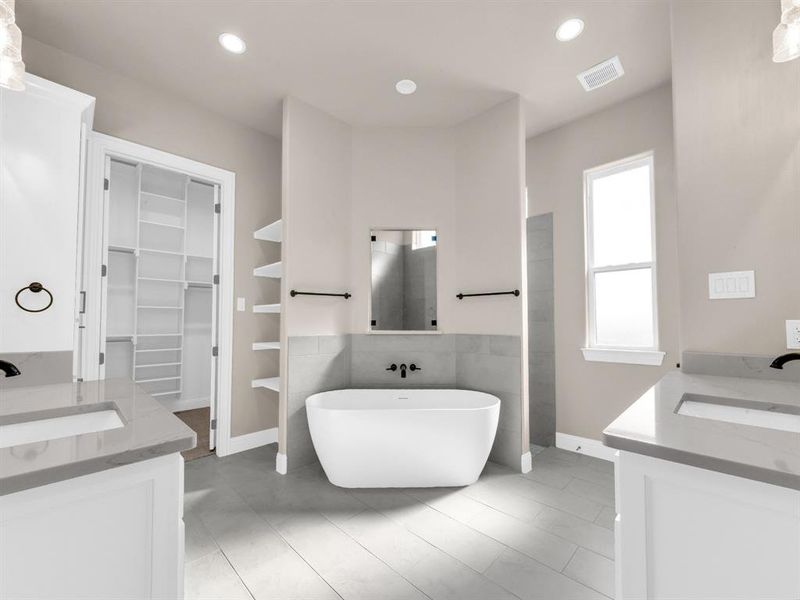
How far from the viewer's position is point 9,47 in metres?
1.09

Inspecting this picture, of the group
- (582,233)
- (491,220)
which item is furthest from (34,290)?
(582,233)

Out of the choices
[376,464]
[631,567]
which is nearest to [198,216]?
[376,464]

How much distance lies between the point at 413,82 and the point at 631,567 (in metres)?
2.87

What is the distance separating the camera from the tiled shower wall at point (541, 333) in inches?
125

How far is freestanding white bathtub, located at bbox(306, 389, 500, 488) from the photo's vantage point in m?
2.33

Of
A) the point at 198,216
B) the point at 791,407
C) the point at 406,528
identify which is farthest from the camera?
the point at 198,216

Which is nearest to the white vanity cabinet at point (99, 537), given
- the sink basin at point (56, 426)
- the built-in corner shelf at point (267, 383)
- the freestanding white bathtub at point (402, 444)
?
the sink basin at point (56, 426)

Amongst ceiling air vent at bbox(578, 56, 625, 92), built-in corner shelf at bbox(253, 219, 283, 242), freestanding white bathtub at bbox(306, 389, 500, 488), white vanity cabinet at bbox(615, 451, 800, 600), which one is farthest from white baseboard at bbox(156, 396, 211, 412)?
ceiling air vent at bbox(578, 56, 625, 92)

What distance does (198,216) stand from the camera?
4.42m

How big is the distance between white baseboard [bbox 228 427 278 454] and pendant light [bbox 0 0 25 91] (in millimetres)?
2623

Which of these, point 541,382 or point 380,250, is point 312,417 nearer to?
point 380,250

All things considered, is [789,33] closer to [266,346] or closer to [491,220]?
[491,220]

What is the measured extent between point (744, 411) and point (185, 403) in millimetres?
4938

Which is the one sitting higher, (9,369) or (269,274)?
(269,274)
